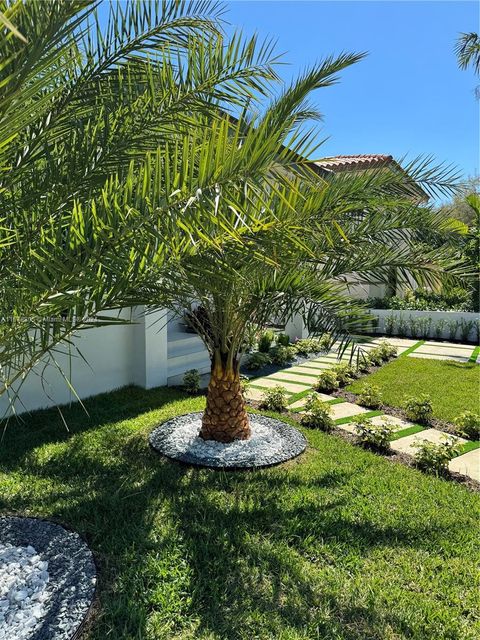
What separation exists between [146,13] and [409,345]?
1163 centimetres

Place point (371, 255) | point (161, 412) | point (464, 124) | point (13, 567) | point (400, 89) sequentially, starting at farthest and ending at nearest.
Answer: point (464, 124) < point (400, 89) < point (161, 412) < point (371, 255) < point (13, 567)

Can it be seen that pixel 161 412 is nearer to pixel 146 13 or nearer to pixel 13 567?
pixel 13 567

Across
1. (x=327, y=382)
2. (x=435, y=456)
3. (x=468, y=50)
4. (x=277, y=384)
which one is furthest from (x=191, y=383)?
(x=468, y=50)

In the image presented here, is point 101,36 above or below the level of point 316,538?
above

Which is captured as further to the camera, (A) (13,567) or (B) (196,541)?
(B) (196,541)

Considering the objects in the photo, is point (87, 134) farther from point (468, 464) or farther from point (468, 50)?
point (468, 50)

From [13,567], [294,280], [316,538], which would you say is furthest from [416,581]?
[13,567]

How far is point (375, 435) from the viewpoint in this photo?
5039mm

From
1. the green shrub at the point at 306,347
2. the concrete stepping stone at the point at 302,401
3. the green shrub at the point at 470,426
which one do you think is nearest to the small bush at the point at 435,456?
the green shrub at the point at 470,426

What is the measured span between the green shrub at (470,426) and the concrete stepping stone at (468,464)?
0.44m

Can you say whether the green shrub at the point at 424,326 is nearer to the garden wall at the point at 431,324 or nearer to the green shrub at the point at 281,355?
the garden wall at the point at 431,324

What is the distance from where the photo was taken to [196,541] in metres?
3.14

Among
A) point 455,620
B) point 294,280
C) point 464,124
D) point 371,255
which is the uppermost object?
point 464,124

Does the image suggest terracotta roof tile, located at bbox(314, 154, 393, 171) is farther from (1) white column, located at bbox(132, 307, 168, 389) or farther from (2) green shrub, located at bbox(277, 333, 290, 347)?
(2) green shrub, located at bbox(277, 333, 290, 347)
